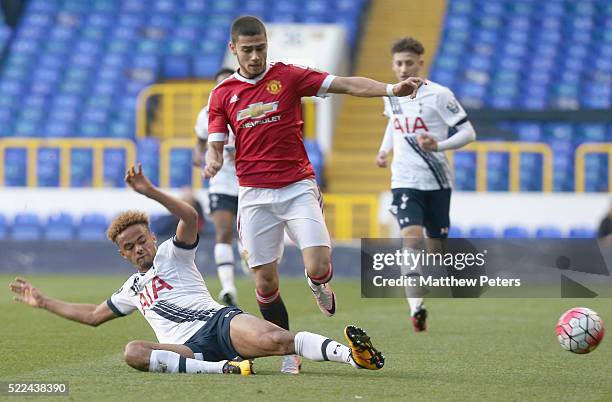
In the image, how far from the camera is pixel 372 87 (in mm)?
7289

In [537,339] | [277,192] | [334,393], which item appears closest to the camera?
Answer: [334,393]

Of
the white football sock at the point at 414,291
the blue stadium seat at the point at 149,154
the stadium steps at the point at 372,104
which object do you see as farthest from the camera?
the stadium steps at the point at 372,104

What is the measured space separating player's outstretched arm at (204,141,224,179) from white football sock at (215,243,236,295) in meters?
4.16

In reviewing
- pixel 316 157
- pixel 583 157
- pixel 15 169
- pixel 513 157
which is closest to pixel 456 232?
pixel 513 157

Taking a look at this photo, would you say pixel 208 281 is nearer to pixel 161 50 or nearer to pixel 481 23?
pixel 161 50

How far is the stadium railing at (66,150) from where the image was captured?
19828mm

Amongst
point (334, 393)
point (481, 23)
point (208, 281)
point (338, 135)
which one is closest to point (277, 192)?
point (334, 393)

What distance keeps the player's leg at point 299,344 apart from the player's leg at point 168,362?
0.16m

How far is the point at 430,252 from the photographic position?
1066 cm

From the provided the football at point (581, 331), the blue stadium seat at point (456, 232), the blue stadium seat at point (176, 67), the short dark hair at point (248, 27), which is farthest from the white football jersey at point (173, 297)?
the blue stadium seat at point (176, 67)

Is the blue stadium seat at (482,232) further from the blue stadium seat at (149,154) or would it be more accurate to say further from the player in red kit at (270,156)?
the player in red kit at (270,156)

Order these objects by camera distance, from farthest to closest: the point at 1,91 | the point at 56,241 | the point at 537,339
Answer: the point at 1,91, the point at 56,241, the point at 537,339

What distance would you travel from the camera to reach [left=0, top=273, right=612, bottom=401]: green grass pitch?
6.53 metres

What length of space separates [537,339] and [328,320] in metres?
2.17
